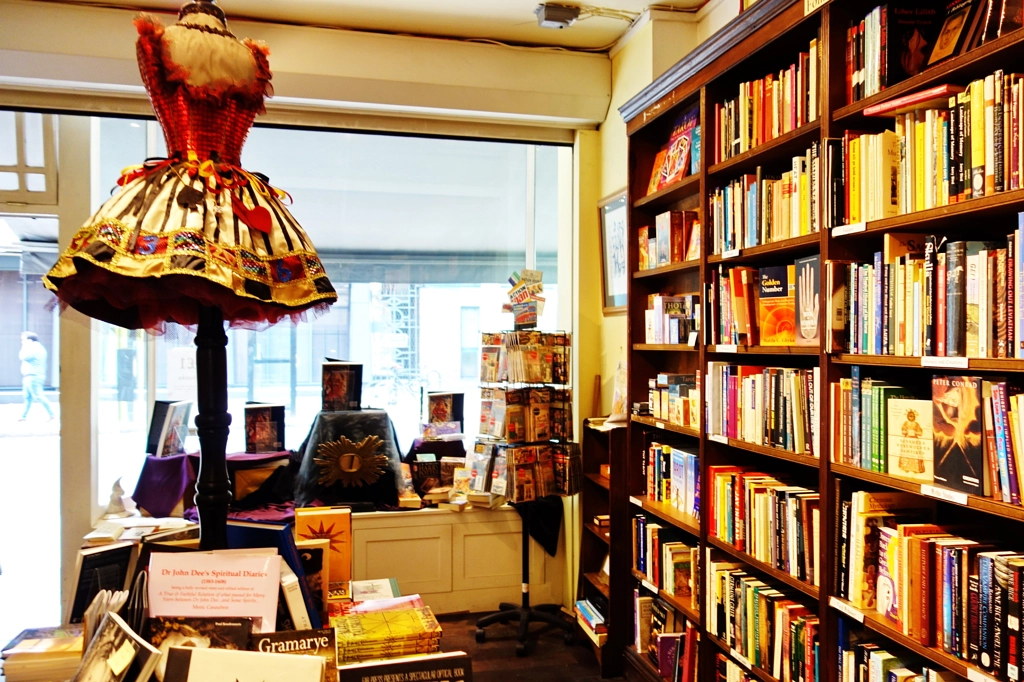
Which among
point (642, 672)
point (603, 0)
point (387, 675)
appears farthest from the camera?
point (603, 0)

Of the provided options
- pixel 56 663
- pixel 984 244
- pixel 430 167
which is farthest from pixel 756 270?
pixel 430 167

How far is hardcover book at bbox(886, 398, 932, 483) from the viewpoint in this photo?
1.73 meters

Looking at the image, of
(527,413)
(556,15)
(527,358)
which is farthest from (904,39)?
(527,413)

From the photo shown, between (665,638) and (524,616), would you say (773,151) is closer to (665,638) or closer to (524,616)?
(665,638)

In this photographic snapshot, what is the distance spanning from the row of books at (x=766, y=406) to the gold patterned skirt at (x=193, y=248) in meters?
1.33

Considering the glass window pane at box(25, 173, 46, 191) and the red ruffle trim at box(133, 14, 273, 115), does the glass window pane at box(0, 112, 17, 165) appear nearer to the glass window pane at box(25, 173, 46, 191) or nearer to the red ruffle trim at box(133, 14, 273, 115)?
the glass window pane at box(25, 173, 46, 191)

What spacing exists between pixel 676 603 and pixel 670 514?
1.07ft

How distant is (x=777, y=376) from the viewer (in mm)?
2266

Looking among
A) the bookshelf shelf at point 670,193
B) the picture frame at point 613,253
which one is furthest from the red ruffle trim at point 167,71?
the picture frame at point 613,253

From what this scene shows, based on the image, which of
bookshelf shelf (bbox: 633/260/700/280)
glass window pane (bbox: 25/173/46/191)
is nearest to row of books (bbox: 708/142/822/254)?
bookshelf shelf (bbox: 633/260/700/280)

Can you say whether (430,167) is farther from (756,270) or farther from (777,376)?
(777,376)

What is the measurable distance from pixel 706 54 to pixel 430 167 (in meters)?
2.25

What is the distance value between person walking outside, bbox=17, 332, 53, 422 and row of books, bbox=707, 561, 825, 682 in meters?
3.43

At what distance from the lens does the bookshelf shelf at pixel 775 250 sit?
6.91 ft
